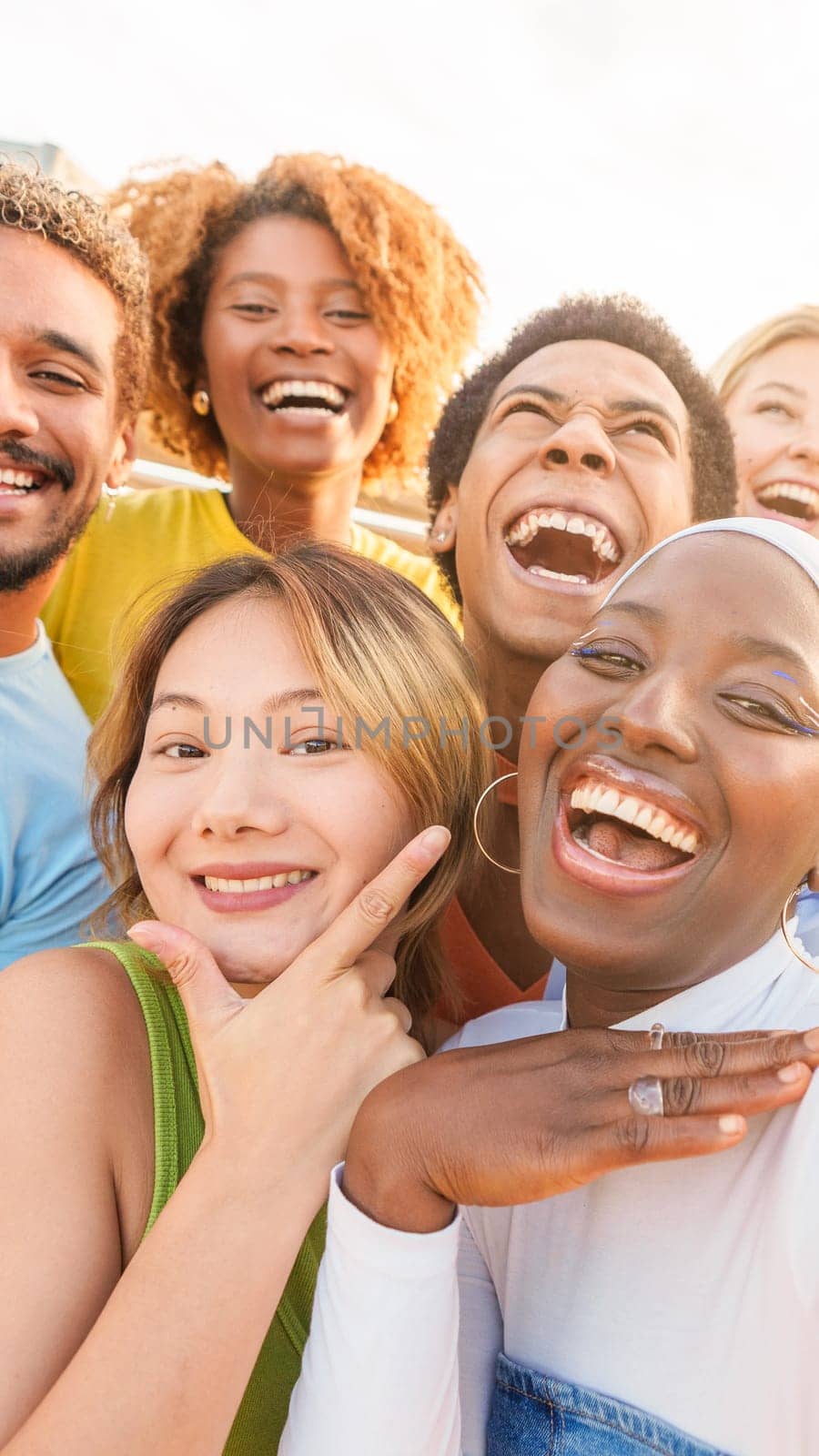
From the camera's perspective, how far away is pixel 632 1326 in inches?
51.3

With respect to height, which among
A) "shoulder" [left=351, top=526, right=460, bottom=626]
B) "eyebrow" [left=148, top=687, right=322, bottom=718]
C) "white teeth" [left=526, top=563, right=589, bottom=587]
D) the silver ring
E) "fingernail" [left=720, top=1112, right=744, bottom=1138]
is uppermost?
"white teeth" [left=526, top=563, right=589, bottom=587]

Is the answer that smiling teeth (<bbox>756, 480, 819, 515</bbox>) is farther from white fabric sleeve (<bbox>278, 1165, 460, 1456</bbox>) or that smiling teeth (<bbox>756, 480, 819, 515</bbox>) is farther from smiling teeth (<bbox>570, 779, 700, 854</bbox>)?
white fabric sleeve (<bbox>278, 1165, 460, 1456</bbox>)

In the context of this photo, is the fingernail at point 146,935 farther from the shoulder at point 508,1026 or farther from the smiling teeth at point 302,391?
the smiling teeth at point 302,391

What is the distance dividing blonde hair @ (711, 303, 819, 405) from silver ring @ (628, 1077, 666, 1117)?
220cm

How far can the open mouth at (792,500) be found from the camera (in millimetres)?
2803

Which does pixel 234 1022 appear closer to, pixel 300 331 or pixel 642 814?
pixel 642 814

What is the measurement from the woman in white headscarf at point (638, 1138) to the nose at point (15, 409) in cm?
131

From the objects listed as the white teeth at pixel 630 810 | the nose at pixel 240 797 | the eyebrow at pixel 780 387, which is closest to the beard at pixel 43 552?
the nose at pixel 240 797

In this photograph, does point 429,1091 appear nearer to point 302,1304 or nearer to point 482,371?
point 302,1304

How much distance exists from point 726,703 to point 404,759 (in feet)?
1.54

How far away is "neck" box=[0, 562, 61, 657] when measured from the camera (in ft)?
7.99

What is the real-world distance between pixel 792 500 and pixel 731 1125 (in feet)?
6.72

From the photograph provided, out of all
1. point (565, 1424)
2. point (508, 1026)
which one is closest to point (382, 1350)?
point (565, 1424)

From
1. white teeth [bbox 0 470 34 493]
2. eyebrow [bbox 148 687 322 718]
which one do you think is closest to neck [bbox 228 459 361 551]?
white teeth [bbox 0 470 34 493]
